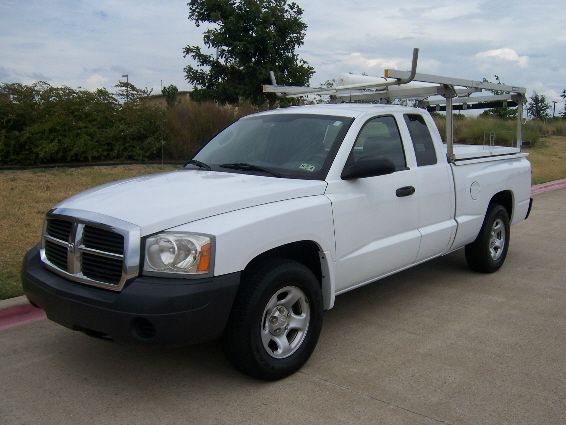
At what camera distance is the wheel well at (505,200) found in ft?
21.3

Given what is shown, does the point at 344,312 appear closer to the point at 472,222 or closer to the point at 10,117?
the point at 472,222

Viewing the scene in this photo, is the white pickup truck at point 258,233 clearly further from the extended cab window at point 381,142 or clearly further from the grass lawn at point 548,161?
the grass lawn at point 548,161

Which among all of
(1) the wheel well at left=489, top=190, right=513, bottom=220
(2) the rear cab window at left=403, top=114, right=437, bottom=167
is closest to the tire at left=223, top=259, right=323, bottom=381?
(2) the rear cab window at left=403, top=114, right=437, bottom=167

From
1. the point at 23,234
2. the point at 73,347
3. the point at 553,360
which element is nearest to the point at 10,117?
the point at 23,234

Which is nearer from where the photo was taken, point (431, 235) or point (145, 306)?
point (145, 306)

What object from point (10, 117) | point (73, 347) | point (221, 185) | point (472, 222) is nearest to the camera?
point (221, 185)

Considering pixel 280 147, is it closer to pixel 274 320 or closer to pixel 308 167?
pixel 308 167

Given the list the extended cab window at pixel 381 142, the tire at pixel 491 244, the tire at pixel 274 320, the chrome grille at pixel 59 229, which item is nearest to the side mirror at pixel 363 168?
the extended cab window at pixel 381 142

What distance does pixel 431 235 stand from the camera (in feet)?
16.8

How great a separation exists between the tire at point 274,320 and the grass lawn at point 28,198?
2.59 meters

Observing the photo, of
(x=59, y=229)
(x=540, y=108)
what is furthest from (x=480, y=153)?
(x=540, y=108)

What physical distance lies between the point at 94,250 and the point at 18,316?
6.38ft

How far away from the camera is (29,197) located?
29.5 ft

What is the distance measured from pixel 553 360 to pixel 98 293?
3.20m
